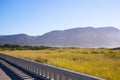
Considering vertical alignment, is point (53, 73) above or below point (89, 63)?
above

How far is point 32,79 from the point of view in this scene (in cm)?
1689

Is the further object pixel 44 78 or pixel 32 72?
pixel 32 72

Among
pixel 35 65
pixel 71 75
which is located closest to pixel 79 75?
pixel 71 75

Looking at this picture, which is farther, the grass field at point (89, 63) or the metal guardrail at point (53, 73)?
the grass field at point (89, 63)

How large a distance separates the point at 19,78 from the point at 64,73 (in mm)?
3893

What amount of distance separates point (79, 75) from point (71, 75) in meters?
1.02

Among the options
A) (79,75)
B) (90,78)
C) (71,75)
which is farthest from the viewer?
(71,75)

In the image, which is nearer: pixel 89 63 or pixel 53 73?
pixel 53 73

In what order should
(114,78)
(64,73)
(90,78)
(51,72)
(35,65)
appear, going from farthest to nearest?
(35,65) → (51,72) → (114,78) → (64,73) → (90,78)

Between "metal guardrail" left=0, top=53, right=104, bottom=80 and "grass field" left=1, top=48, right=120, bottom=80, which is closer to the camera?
"metal guardrail" left=0, top=53, right=104, bottom=80

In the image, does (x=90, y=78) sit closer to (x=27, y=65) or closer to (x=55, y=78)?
(x=55, y=78)

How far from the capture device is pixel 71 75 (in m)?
13.4

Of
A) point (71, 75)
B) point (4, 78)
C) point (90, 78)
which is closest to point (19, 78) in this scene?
point (4, 78)

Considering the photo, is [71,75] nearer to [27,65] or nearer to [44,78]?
[44,78]
